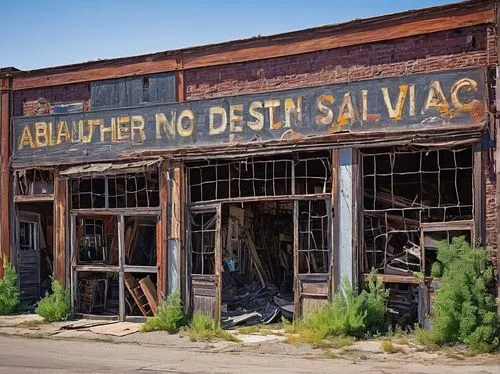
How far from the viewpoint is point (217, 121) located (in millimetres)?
14492

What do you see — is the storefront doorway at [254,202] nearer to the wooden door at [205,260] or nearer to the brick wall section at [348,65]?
the wooden door at [205,260]

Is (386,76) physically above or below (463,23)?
below

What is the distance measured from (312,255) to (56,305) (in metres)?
6.25

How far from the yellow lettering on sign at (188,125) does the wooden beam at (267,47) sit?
102cm

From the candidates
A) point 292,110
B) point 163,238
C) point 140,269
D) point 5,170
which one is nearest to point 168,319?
point 140,269

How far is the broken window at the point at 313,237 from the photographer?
1381 cm

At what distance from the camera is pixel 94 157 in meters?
15.9

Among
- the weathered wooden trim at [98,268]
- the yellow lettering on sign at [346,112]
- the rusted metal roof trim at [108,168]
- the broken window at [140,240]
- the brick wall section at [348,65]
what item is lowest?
the weathered wooden trim at [98,268]

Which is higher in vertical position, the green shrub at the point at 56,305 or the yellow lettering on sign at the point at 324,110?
the yellow lettering on sign at the point at 324,110

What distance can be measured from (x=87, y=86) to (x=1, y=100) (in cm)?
258

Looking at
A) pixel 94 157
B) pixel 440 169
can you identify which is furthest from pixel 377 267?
pixel 94 157

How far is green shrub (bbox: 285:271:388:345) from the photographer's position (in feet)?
40.4

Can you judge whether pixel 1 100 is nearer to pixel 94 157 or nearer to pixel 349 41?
pixel 94 157

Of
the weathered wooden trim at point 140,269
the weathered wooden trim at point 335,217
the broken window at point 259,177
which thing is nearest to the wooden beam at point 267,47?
the broken window at point 259,177
